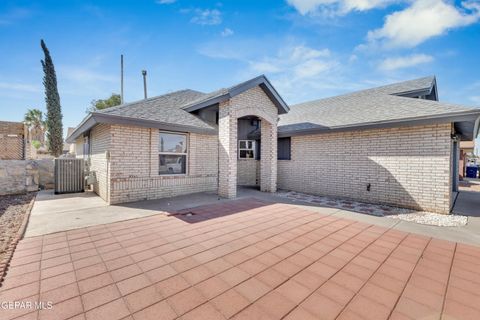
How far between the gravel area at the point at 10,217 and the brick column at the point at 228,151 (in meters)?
5.51

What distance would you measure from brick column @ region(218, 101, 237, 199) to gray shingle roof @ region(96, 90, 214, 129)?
1.10 m

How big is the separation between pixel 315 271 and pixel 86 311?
279cm

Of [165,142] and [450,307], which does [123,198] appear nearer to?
[165,142]

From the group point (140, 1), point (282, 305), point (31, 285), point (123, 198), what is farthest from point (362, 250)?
point (140, 1)

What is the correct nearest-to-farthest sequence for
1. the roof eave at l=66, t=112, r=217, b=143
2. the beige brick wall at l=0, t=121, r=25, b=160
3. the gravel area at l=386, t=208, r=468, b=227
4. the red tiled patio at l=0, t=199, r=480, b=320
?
the red tiled patio at l=0, t=199, r=480, b=320
the gravel area at l=386, t=208, r=468, b=227
the roof eave at l=66, t=112, r=217, b=143
the beige brick wall at l=0, t=121, r=25, b=160

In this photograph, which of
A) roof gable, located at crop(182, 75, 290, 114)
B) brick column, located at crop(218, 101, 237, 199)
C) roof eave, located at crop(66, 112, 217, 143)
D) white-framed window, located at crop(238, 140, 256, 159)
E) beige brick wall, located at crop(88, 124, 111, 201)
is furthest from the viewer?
white-framed window, located at crop(238, 140, 256, 159)

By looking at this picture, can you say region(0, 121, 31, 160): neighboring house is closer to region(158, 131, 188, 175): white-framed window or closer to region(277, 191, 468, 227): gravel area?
region(158, 131, 188, 175): white-framed window

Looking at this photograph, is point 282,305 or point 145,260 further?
point 145,260

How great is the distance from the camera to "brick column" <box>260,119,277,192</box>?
9.42m

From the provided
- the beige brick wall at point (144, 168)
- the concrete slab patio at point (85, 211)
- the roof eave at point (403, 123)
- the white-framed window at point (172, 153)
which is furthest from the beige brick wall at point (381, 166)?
the white-framed window at point (172, 153)

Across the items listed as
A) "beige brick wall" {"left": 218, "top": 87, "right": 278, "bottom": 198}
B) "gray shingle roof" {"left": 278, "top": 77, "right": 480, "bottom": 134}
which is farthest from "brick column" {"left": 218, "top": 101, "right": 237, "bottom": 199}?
"gray shingle roof" {"left": 278, "top": 77, "right": 480, "bottom": 134}

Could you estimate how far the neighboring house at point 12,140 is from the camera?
14.7 m

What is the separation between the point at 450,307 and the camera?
220 cm

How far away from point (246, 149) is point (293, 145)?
9.97 feet
